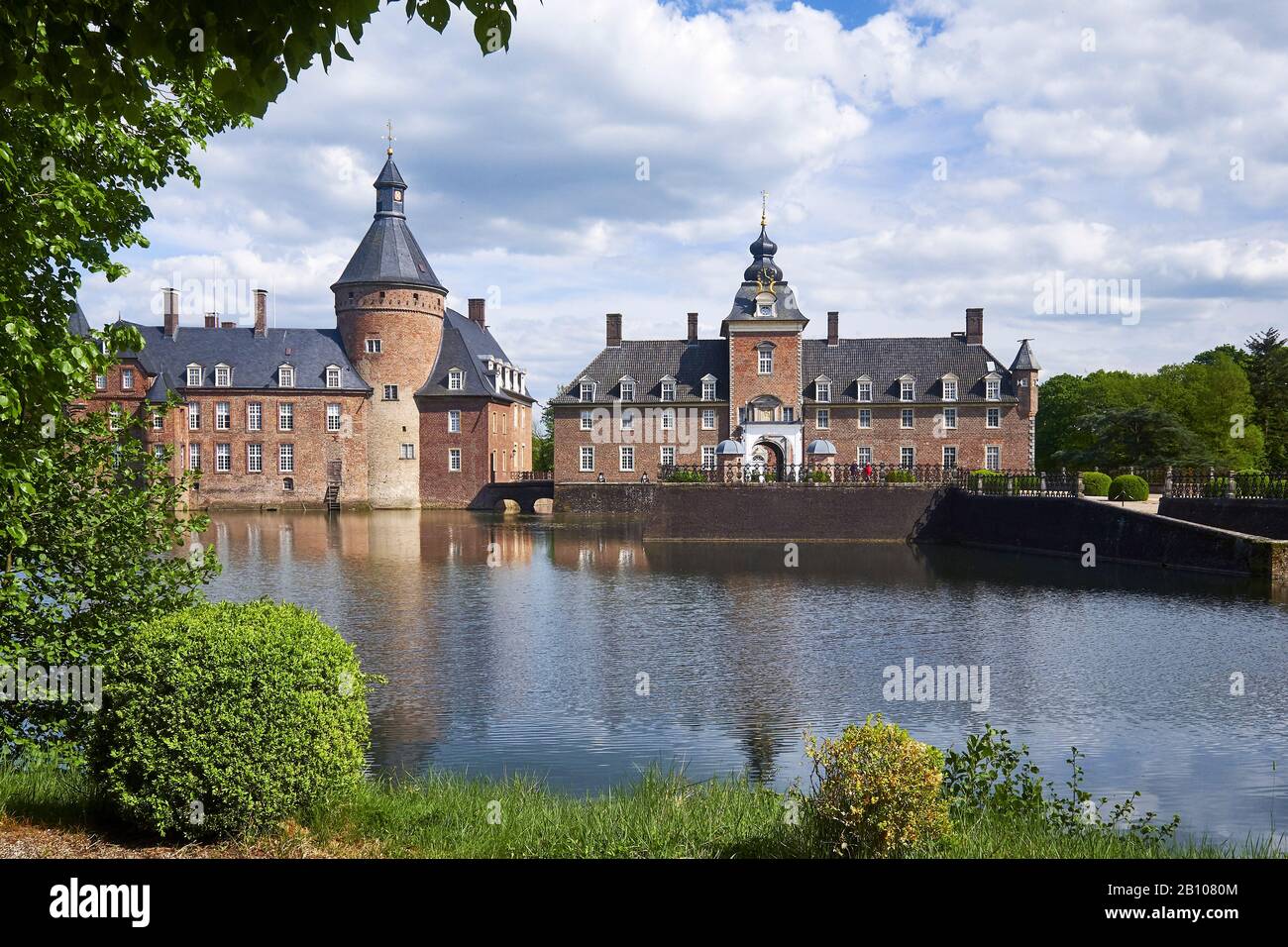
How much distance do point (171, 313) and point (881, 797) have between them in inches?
2499

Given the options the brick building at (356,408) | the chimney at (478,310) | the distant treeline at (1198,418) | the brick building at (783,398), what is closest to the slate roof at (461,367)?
the brick building at (356,408)

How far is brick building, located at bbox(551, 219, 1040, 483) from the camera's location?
172 feet

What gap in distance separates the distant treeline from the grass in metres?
45.6

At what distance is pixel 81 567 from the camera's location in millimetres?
8531

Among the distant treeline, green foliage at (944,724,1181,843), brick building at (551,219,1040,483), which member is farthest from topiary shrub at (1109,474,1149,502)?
green foliage at (944,724,1181,843)

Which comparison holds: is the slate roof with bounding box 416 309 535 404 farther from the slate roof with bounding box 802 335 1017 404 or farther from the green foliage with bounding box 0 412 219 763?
the green foliage with bounding box 0 412 219 763

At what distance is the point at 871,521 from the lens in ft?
133

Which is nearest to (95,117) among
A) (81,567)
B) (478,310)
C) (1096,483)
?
(81,567)

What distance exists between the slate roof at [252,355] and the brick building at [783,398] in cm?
1444

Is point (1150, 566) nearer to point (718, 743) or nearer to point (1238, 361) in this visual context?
point (718, 743)

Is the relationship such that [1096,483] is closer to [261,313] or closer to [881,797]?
[881,797]

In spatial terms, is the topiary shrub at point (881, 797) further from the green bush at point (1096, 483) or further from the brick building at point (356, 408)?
the brick building at point (356, 408)
